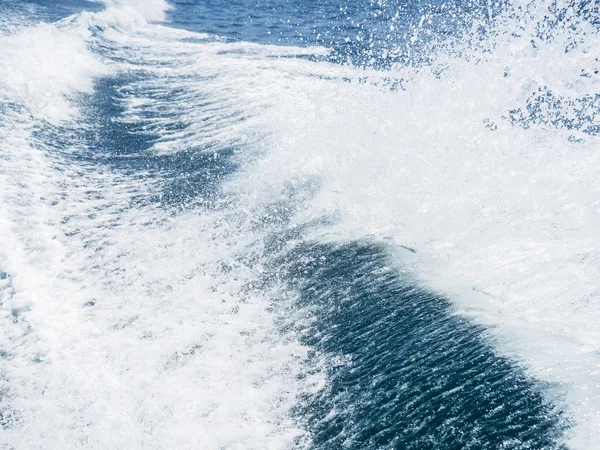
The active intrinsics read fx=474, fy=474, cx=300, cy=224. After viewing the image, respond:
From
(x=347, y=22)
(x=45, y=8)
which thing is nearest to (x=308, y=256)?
(x=347, y=22)

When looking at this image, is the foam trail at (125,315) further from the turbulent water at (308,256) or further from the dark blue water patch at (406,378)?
the dark blue water patch at (406,378)

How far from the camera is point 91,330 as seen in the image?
19.4ft

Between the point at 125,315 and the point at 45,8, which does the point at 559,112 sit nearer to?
the point at 125,315

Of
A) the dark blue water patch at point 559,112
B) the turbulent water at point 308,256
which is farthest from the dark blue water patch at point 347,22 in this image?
the dark blue water patch at point 559,112

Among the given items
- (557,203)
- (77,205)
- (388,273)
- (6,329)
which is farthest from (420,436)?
(77,205)

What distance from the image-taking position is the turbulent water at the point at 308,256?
4.72 m

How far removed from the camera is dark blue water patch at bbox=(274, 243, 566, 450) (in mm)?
4289

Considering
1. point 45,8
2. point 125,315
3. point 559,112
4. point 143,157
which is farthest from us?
point 45,8

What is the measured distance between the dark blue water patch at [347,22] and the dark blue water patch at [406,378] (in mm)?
11780

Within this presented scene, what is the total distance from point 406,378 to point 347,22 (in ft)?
66.0

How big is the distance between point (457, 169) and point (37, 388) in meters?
7.09

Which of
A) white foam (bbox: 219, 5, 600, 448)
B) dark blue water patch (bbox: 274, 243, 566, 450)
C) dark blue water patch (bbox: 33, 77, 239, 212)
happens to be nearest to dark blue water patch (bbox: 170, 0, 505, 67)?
white foam (bbox: 219, 5, 600, 448)

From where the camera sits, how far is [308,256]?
23.3 feet

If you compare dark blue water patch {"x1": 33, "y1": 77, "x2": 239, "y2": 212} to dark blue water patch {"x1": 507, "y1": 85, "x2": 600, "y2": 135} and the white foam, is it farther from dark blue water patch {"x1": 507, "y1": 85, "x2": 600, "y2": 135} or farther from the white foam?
dark blue water patch {"x1": 507, "y1": 85, "x2": 600, "y2": 135}
